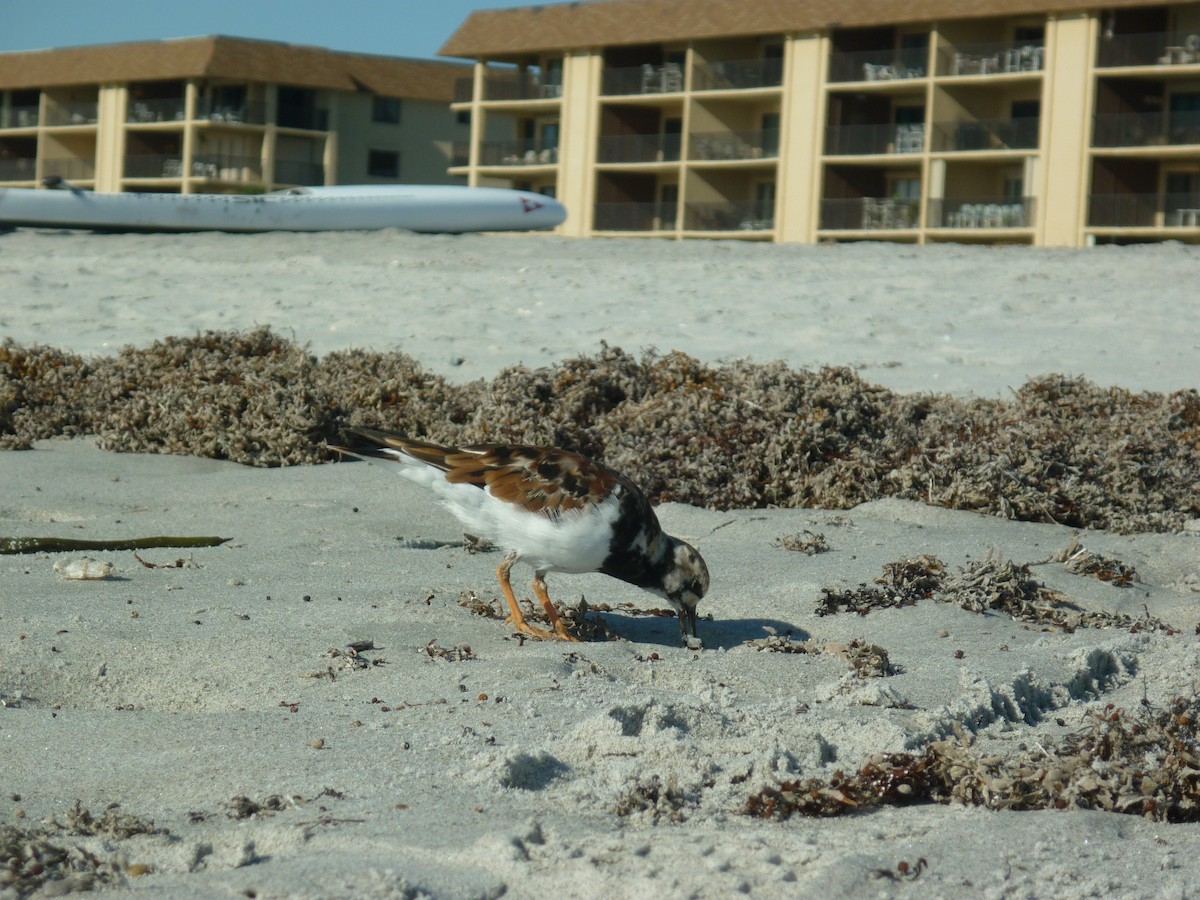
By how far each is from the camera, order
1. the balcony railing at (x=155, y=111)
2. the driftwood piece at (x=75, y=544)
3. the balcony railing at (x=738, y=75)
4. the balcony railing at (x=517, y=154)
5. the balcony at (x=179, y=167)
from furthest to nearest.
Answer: the balcony at (x=179, y=167)
the balcony railing at (x=155, y=111)
the balcony railing at (x=517, y=154)
the balcony railing at (x=738, y=75)
the driftwood piece at (x=75, y=544)

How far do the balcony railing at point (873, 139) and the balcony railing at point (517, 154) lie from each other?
11.6 m

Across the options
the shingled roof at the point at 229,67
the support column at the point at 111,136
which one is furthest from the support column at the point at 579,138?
the support column at the point at 111,136

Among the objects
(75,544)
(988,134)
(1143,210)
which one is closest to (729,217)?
(988,134)

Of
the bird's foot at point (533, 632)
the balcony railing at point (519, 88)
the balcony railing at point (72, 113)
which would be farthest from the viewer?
the balcony railing at point (72, 113)

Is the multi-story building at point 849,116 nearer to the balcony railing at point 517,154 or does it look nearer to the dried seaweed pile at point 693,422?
the balcony railing at point 517,154

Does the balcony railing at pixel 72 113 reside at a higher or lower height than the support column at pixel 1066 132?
higher

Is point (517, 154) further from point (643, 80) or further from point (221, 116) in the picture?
point (221, 116)

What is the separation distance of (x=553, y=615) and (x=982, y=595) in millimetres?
2091

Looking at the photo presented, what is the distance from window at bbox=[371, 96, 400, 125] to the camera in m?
63.5

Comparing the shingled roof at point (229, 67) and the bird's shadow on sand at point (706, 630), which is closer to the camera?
the bird's shadow on sand at point (706, 630)

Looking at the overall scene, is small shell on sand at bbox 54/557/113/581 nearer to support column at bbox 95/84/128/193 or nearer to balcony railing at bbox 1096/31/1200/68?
balcony railing at bbox 1096/31/1200/68

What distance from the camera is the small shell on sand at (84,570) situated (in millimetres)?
6324

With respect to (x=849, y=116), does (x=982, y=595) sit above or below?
below

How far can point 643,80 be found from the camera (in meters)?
48.9
